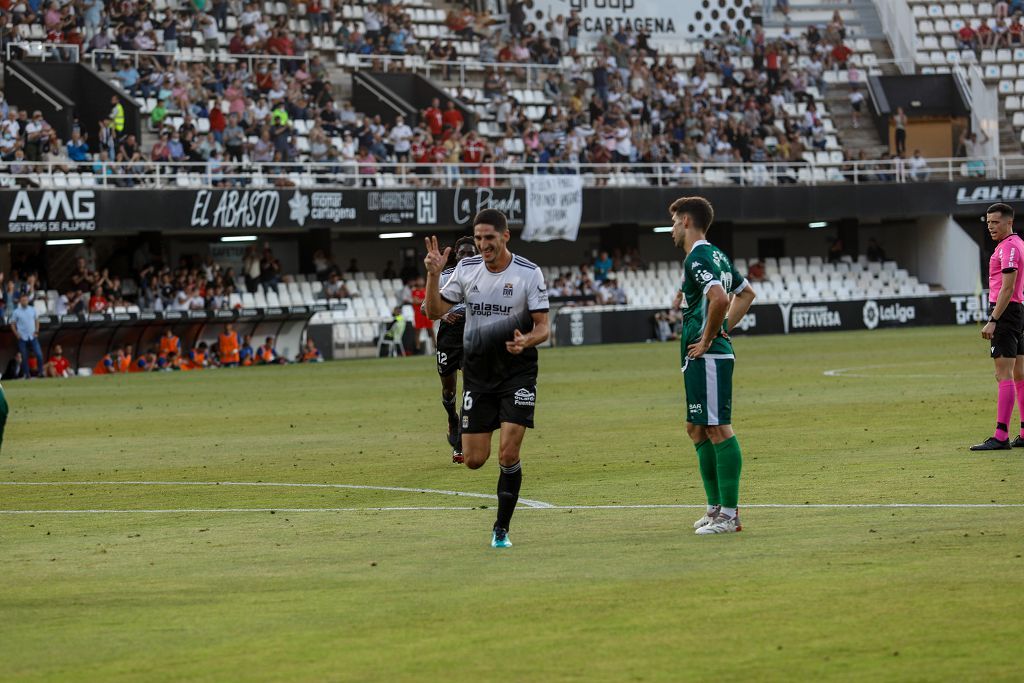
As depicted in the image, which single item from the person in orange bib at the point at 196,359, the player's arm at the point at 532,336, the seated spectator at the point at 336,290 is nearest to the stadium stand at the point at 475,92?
the seated spectator at the point at 336,290

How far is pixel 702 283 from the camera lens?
33.5ft

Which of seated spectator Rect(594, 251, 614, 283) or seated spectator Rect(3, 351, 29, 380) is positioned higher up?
seated spectator Rect(594, 251, 614, 283)

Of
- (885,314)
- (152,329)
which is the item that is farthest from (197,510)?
(885,314)

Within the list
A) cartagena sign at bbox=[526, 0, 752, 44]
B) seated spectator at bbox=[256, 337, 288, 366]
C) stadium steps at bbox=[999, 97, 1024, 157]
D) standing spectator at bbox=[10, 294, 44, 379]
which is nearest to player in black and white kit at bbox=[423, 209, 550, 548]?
standing spectator at bbox=[10, 294, 44, 379]

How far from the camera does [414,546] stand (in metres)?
10.2

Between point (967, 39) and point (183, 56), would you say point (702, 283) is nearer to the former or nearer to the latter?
point (183, 56)

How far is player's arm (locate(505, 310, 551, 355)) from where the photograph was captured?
10000 mm

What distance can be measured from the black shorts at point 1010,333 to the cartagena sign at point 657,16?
142ft

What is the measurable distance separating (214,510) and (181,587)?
3.79 metres

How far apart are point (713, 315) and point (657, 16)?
51.3 m

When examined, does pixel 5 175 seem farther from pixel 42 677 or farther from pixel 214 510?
pixel 42 677

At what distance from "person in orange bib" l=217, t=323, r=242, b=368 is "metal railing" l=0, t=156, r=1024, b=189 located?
433 centimetres

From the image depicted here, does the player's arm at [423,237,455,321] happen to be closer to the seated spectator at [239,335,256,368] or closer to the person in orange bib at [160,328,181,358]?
Answer: the person in orange bib at [160,328,181,358]

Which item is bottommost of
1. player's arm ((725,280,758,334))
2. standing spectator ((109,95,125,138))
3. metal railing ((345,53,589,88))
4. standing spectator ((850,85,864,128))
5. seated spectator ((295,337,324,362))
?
seated spectator ((295,337,324,362))
